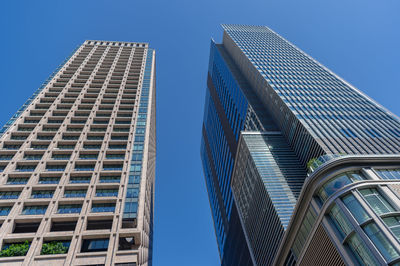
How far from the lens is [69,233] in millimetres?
33625

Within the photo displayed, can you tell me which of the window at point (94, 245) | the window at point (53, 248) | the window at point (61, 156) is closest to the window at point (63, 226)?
the window at point (53, 248)

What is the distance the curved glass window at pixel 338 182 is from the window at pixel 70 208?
3425 centimetres

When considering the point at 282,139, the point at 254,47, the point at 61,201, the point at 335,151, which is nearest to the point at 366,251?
the point at 335,151

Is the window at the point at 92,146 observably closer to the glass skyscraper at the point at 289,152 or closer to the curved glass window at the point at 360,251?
the glass skyscraper at the point at 289,152

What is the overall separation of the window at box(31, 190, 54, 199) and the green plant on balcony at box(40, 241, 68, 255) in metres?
9.11

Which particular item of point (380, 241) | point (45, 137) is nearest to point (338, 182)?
point (380, 241)

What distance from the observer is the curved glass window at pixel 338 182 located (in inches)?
988

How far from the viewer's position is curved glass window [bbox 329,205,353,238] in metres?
22.6

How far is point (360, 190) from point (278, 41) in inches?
4648

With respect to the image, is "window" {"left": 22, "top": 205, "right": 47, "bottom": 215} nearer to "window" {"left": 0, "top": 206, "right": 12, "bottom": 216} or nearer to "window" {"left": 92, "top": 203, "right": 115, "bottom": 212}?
"window" {"left": 0, "top": 206, "right": 12, "bottom": 216}

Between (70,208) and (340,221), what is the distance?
3684 cm

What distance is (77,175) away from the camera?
142 feet

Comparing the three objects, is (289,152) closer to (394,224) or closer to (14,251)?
(394,224)

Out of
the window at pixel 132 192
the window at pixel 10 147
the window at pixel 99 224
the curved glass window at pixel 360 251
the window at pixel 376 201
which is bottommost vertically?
the curved glass window at pixel 360 251
